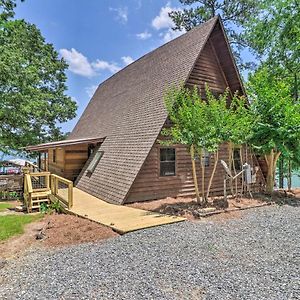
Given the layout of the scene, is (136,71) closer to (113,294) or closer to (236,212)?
(236,212)

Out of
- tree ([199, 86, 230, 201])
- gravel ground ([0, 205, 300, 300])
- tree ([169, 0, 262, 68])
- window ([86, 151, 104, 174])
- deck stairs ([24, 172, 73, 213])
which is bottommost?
gravel ground ([0, 205, 300, 300])

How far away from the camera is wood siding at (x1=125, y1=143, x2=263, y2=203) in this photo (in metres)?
9.58

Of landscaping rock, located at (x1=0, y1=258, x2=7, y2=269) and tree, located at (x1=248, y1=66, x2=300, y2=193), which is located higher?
tree, located at (x1=248, y1=66, x2=300, y2=193)

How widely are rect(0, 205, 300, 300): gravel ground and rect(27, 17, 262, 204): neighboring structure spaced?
365 cm

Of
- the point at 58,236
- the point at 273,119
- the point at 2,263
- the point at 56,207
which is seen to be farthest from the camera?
the point at 273,119

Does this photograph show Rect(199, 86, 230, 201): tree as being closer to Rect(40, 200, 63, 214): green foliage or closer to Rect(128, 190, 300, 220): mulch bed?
Rect(128, 190, 300, 220): mulch bed

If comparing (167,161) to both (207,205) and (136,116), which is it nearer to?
(207,205)

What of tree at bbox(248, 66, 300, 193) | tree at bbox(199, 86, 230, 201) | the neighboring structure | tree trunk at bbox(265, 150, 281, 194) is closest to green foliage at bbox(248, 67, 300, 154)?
tree at bbox(248, 66, 300, 193)

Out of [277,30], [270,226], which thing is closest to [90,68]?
[277,30]

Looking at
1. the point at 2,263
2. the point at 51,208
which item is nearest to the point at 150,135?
the point at 51,208

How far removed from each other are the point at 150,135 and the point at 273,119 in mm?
4849

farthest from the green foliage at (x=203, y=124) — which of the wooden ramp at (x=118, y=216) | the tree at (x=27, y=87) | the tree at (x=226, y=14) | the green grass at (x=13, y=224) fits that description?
the tree at (x=226, y=14)

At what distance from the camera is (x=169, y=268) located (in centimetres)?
441

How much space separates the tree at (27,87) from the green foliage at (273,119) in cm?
1180
